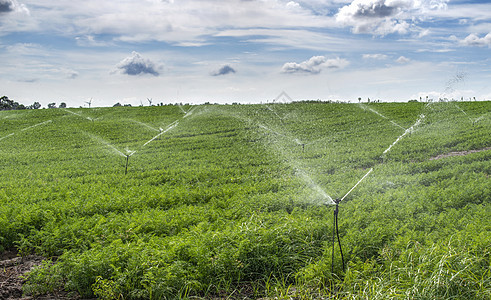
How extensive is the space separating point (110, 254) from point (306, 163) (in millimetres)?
13409

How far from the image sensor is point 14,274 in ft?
24.2

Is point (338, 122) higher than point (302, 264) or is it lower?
higher

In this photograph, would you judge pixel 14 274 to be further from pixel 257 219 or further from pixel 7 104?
pixel 7 104

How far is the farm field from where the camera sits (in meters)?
6.16

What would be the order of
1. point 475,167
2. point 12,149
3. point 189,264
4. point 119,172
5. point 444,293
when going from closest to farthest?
point 444,293, point 189,264, point 475,167, point 119,172, point 12,149

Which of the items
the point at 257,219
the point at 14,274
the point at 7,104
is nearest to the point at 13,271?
the point at 14,274

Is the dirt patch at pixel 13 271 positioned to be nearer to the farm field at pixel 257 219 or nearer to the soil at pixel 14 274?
the soil at pixel 14 274

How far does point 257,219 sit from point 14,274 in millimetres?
5218

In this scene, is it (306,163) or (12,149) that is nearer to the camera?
(306,163)

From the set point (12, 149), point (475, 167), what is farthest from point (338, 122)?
point (12, 149)

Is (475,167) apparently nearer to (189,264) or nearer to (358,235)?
(358,235)

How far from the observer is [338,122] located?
113ft

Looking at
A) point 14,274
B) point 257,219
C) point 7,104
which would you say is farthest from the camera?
point 7,104

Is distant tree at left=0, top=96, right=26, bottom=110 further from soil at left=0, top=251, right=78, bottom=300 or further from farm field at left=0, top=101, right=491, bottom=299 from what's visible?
soil at left=0, top=251, right=78, bottom=300
